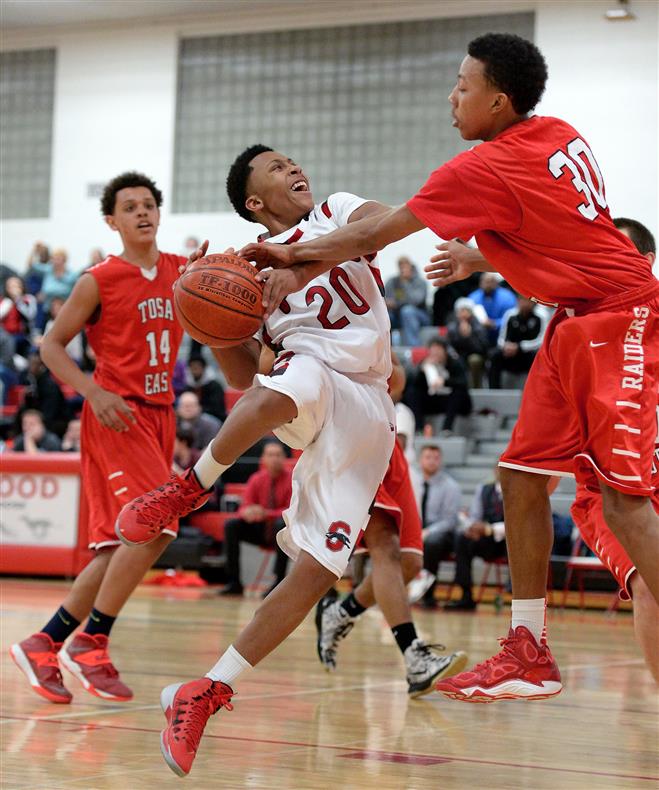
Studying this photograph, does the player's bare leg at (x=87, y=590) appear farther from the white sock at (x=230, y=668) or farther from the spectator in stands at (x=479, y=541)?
the spectator in stands at (x=479, y=541)

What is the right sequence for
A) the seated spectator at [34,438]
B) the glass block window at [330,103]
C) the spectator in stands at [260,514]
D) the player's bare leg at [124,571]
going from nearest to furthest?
the player's bare leg at [124,571], the spectator in stands at [260,514], the seated spectator at [34,438], the glass block window at [330,103]

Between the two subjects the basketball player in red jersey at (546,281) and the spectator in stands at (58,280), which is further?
the spectator in stands at (58,280)

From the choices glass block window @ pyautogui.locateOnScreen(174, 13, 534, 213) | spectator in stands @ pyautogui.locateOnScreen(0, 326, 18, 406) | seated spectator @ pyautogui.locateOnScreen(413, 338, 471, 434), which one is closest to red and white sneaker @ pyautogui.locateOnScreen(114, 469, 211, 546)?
seated spectator @ pyautogui.locateOnScreen(413, 338, 471, 434)

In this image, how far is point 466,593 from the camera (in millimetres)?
11188

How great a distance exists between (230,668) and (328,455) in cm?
72

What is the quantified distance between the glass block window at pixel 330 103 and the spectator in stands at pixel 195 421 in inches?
261

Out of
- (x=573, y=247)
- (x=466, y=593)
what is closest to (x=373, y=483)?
(x=573, y=247)

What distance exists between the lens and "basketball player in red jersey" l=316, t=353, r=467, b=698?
17.3 feet

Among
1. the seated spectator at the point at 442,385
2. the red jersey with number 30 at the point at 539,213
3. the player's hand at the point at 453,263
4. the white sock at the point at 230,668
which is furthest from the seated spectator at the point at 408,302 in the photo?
the white sock at the point at 230,668

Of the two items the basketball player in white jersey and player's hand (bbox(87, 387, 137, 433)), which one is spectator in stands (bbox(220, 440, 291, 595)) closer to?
player's hand (bbox(87, 387, 137, 433))

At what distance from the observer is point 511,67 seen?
3674 mm

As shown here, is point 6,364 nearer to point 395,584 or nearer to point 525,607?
point 395,584

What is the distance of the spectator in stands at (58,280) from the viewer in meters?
18.4

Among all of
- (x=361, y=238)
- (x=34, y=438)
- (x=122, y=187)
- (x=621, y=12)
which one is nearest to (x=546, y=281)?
(x=361, y=238)
